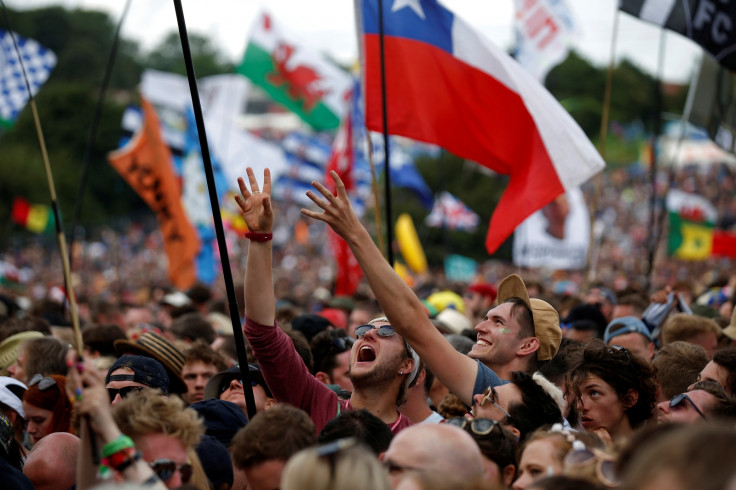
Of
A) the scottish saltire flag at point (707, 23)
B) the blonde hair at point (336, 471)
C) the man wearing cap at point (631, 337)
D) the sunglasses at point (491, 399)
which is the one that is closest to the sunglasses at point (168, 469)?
the blonde hair at point (336, 471)

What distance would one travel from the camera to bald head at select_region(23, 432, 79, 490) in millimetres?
4160

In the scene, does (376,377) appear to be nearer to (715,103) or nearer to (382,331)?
(382,331)

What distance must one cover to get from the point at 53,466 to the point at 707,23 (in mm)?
5806

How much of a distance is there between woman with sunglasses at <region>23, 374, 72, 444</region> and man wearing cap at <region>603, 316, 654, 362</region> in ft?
11.5

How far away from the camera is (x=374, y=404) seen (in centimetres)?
443

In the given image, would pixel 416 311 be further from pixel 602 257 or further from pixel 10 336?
pixel 602 257

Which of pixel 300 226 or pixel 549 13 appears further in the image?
pixel 300 226

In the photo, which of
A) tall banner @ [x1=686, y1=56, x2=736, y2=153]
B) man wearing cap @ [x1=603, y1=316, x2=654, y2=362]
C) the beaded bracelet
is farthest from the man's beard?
tall banner @ [x1=686, y1=56, x2=736, y2=153]

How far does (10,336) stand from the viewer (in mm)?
7207

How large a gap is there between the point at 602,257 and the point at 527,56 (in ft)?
89.4

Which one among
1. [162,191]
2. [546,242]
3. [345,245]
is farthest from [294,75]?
[345,245]

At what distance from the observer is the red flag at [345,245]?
12430 millimetres

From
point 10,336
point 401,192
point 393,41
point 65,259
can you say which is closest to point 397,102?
point 393,41

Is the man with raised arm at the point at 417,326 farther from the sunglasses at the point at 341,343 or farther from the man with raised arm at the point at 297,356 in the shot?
the sunglasses at the point at 341,343
